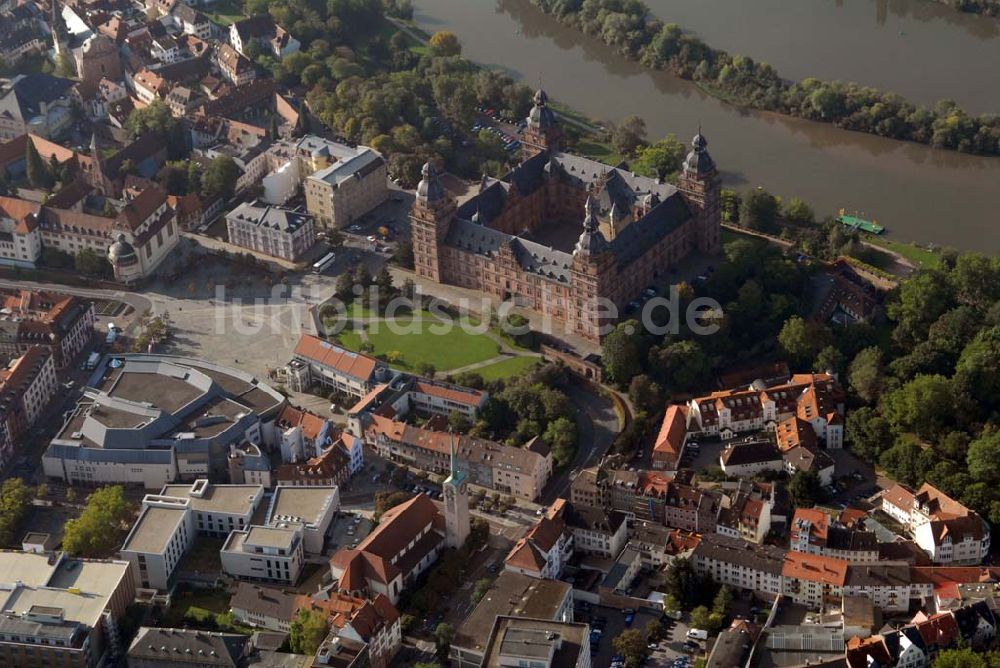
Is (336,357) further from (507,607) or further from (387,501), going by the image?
(507,607)

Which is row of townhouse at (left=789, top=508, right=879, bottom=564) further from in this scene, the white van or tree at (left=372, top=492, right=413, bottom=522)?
the white van

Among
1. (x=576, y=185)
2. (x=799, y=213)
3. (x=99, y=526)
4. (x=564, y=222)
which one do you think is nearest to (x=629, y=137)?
(x=576, y=185)

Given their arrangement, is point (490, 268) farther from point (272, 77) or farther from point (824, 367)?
point (272, 77)

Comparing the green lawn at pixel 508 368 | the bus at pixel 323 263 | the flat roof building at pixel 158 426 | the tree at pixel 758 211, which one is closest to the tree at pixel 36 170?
the bus at pixel 323 263

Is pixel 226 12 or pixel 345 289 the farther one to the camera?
pixel 226 12

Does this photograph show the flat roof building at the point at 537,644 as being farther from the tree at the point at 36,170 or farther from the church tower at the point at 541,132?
the tree at the point at 36,170
